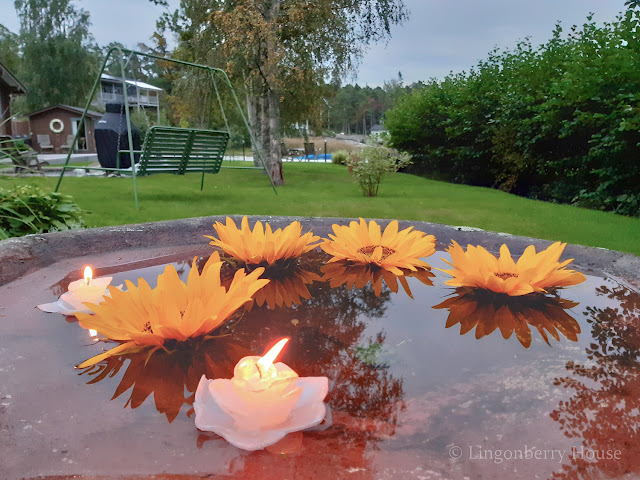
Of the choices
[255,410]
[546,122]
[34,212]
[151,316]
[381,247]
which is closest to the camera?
[255,410]

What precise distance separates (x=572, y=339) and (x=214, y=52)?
41.2 ft

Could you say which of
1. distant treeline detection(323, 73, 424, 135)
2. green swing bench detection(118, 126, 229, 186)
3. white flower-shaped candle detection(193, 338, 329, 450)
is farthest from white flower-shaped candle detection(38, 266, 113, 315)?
distant treeline detection(323, 73, 424, 135)

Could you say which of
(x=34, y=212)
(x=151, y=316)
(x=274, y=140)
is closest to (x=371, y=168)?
(x=274, y=140)

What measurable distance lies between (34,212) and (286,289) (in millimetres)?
2690

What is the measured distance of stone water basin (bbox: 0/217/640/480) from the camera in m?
0.41

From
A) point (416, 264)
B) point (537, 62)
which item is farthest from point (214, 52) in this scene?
point (416, 264)

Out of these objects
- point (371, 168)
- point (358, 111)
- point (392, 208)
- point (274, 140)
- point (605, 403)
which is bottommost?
point (392, 208)

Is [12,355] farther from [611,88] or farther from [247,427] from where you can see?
[611,88]

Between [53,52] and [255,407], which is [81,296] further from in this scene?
[53,52]

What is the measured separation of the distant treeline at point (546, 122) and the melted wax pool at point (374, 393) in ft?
19.0

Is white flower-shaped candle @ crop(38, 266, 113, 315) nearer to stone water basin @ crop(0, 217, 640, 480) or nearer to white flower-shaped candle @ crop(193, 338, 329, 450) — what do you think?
stone water basin @ crop(0, 217, 640, 480)

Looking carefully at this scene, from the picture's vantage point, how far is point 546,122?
7605 mm

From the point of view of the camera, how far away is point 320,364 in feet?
1.93

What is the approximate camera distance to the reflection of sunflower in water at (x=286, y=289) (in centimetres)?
78
